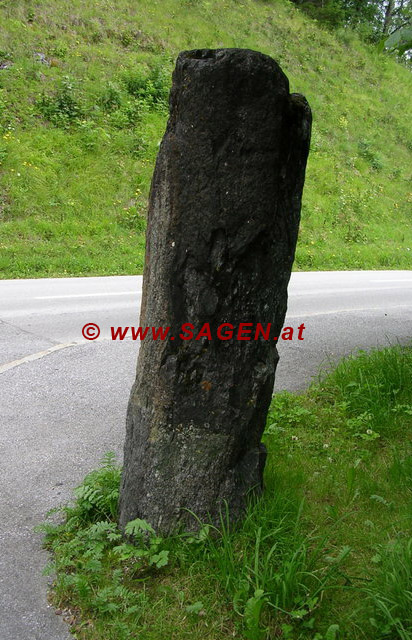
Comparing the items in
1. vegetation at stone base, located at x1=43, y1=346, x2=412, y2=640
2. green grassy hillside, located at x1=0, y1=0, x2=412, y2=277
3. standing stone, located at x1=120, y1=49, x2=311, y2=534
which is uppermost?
green grassy hillside, located at x1=0, y1=0, x2=412, y2=277

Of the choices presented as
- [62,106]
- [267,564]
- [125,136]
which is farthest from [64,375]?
[62,106]

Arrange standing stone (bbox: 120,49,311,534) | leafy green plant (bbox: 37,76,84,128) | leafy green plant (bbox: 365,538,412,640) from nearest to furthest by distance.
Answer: leafy green plant (bbox: 365,538,412,640) < standing stone (bbox: 120,49,311,534) < leafy green plant (bbox: 37,76,84,128)

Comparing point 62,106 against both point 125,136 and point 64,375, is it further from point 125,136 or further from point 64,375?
point 64,375

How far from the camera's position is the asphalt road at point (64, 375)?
315 centimetres

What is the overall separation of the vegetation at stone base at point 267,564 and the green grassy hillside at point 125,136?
887 cm

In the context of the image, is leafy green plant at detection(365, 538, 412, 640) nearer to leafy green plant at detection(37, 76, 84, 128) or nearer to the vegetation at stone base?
the vegetation at stone base

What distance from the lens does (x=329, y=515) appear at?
10.6ft

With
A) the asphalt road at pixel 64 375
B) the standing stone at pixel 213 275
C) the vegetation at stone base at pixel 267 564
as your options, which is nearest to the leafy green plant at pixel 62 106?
the asphalt road at pixel 64 375

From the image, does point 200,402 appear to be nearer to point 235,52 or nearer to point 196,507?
point 196,507

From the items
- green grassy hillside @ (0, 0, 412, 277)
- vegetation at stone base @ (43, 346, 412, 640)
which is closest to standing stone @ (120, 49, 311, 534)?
vegetation at stone base @ (43, 346, 412, 640)

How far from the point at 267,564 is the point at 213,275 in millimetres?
1353

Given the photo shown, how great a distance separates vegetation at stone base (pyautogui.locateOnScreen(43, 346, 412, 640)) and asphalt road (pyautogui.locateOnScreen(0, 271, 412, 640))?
0.66 feet

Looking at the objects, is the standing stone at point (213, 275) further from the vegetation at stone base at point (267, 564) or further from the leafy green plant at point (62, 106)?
the leafy green plant at point (62, 106)

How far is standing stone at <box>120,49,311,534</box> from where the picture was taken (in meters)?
2.70
